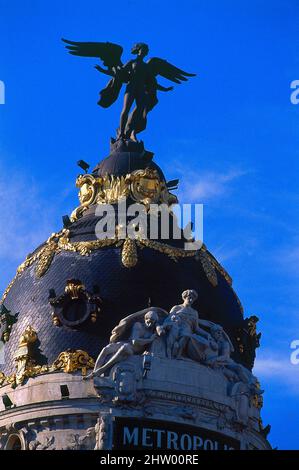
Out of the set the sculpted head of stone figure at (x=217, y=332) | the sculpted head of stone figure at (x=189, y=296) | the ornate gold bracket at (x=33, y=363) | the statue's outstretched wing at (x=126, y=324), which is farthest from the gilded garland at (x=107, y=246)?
the ornate gold bracket at (x=33, y=363)

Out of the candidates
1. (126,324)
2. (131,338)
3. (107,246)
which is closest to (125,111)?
(107,246)

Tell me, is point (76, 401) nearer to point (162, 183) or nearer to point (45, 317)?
point (45, 317)

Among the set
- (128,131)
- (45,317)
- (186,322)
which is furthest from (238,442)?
(128,131)

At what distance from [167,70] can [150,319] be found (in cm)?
1573

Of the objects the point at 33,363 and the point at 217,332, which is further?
the point at 217,332

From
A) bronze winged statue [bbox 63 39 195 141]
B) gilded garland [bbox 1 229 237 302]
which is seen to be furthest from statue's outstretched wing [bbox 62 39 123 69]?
gilded garland [bbox 1 229 237 302]

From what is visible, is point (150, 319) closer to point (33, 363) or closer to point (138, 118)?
point (33, 363)

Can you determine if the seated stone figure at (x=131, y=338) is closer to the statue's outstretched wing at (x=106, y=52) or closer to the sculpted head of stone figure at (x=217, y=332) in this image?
the sculpted head of stone figure at (x=217, y=332)

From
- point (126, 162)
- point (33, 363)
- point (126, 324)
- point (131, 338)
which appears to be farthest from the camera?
point (126, 162)

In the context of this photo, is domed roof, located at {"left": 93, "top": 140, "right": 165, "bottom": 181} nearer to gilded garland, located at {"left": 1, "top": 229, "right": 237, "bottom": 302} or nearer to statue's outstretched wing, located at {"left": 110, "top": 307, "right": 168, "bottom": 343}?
gilded garland, located at {"left": 1, "top": 229, "right": 237, "bottom": 302}

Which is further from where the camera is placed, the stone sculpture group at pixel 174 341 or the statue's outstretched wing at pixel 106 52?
the statue's outstretched wing at pixel 106 52

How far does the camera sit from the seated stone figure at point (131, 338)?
183 feet

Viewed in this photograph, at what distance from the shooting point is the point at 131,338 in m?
56.6

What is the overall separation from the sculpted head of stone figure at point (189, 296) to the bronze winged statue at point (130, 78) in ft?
34.4
